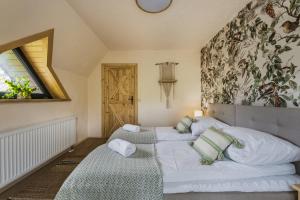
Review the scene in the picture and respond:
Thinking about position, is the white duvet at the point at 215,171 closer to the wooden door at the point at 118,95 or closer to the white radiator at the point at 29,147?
the white radiator at the point at 29,147

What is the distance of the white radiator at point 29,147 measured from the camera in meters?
2.01

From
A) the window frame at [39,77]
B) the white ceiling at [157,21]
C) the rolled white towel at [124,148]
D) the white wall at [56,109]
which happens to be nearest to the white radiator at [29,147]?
the white wall at [56,109]

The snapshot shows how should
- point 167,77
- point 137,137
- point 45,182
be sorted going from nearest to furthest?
point 45,182 < point 137,137 < point 167,77

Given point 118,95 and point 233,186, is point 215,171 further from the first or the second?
point 118,95

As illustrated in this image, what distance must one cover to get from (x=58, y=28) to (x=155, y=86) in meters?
2.62

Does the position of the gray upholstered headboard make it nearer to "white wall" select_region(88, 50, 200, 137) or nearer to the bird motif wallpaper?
the bird motif wallpaper

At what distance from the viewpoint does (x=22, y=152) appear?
225 centimetres

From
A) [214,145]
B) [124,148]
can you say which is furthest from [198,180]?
[124,148]

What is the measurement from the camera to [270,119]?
70.2 inches

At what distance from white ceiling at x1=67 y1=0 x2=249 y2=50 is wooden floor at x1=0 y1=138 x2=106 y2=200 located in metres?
2.42

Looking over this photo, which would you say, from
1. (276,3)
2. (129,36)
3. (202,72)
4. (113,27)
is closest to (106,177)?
(276,3)

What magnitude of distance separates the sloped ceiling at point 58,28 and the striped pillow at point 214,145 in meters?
2.42

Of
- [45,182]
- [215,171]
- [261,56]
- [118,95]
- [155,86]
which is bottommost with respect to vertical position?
[45,182]

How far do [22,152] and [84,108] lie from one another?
224 centimetres
